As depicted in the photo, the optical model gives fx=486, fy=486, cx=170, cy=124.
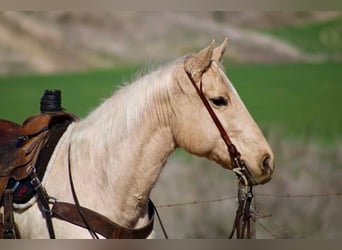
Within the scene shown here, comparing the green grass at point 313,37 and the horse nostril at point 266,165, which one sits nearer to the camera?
the horse nostril at point 266,165

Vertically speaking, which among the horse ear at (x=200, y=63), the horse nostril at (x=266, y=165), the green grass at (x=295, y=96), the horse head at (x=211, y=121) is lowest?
the green grass at (x=295, y=96)

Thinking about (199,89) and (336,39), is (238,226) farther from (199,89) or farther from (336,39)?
(336,39)

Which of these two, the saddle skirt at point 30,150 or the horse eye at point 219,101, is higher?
the horse eye at point 219,101

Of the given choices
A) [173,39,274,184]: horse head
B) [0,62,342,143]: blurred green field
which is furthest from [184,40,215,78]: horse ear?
[0,62,342,143]: blurred green field

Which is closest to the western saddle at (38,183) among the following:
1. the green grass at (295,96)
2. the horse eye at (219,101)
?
the horse eye at (219,101)

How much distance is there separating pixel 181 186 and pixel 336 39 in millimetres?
1321

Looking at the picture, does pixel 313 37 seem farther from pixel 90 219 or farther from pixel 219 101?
pixel 90 219

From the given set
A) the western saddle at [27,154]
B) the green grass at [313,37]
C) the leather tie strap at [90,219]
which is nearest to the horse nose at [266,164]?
the leather tie strap at [90,219]

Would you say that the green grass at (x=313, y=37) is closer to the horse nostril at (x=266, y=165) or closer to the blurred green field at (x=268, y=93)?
the blurred green field at (x=268, y=93)

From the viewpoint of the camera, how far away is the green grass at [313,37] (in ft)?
9.63

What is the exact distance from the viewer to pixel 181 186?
304 centimetres

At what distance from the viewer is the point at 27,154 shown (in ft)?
5.28

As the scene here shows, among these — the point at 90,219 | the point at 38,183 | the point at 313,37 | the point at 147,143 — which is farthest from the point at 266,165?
the point at 313,37

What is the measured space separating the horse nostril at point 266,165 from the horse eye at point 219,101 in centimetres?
21
